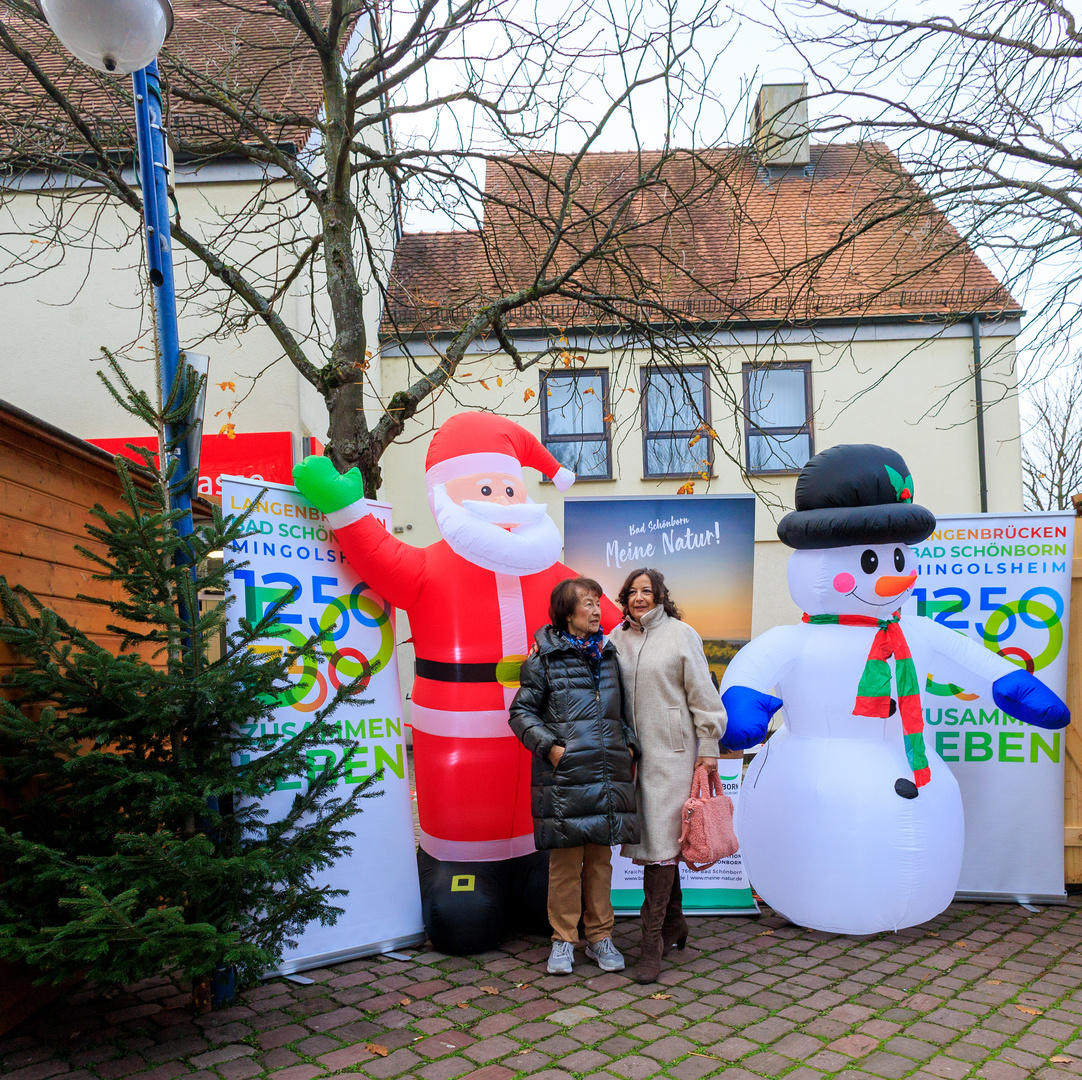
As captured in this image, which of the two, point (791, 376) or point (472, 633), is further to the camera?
point (791, 376)

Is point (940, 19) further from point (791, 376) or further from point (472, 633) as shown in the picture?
point (791, 376)

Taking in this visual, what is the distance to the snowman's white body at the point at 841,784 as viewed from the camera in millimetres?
4309

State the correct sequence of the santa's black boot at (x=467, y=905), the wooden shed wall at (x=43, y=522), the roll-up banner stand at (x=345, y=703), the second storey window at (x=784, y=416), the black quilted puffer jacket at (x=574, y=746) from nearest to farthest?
the wooden shed wall at (x=43, y=522), the black quilted puffer jacket at (x=574, y=746), the roll-up banner stand at (x=345, y=703), the santa's black boot at (x=467, y=905), the second storey window at (x=784, y=416)

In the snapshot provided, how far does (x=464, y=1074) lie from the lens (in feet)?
10.6

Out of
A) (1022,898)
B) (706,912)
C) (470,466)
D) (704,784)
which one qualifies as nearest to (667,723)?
(704,784)

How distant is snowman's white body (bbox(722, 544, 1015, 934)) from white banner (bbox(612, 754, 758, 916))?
0.88ft

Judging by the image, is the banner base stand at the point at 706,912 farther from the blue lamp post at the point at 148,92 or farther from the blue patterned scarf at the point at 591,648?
the blue lamp post at the point at 148,92

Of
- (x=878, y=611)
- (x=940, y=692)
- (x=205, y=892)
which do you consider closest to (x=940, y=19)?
(x=878, y=611)

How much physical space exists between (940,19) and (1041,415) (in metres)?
17.1

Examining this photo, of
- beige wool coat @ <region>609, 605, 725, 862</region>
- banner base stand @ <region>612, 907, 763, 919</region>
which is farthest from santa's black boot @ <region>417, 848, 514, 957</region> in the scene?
banner base stand @ <region>612, 907, 763, 919</region>

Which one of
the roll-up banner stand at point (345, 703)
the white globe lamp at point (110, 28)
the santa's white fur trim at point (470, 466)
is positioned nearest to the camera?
the white globe lamp at point (110, 28)

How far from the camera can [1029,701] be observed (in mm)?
4539

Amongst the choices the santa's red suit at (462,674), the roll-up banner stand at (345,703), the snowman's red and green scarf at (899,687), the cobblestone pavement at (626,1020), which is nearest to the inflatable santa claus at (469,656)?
the santa's red suit at (462,674)

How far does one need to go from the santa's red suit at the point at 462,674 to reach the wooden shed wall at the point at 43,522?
1.13m
